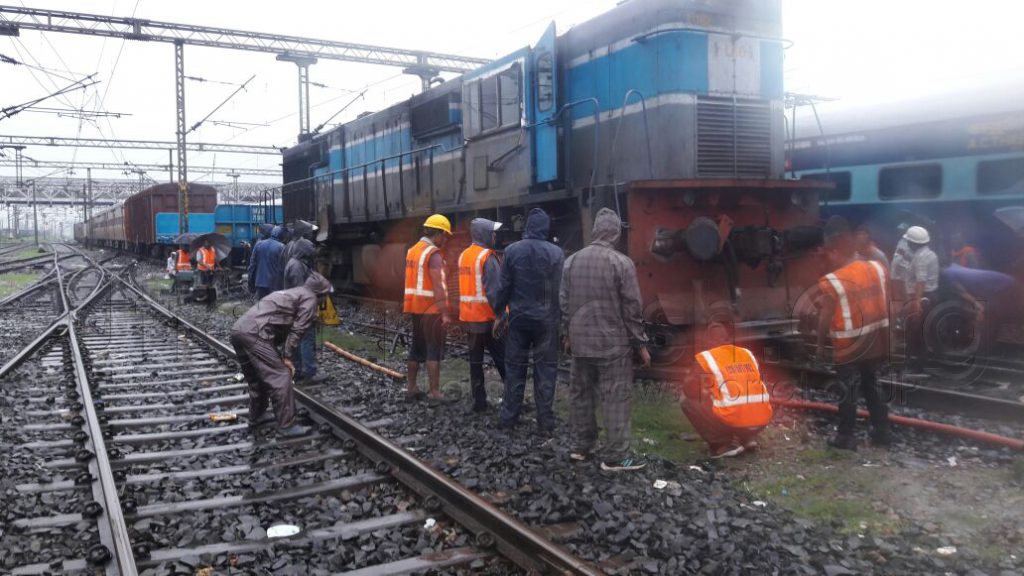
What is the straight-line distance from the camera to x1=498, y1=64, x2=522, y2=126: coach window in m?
9.36

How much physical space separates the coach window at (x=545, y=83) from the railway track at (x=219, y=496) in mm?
4348

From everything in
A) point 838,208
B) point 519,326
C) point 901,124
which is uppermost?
point 901,124

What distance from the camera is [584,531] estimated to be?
13.1 feet

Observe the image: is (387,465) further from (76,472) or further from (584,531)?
(76,472)

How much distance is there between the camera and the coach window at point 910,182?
10.8 meters

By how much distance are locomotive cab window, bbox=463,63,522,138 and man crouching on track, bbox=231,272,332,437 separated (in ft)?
13.8

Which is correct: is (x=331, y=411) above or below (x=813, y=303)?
below

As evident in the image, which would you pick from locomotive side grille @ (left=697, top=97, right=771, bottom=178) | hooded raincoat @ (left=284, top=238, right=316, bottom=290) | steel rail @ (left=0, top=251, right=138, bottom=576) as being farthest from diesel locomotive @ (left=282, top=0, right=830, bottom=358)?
steel rail @ (left=0, top=251, right=138, bottom=576)

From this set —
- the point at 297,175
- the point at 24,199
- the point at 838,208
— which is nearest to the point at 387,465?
the point at 838,208

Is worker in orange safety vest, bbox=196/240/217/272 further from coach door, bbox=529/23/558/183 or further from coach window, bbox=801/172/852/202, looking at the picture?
coach window, bbox=801/172/852/202

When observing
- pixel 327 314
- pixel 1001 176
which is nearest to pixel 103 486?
pixel 327 314

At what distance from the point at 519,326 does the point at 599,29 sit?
430cm

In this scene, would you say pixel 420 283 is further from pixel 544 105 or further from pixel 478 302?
pixel 544 105

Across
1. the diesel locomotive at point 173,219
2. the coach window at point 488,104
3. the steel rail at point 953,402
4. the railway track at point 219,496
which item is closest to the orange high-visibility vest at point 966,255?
the steel rail at point 953,402
